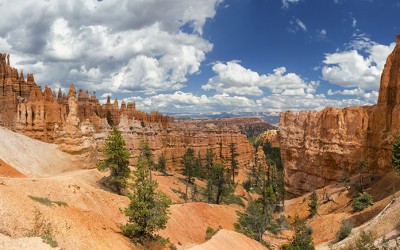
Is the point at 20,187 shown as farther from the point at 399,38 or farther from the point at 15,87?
the point at 399,38

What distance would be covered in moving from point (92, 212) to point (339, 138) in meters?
46.9

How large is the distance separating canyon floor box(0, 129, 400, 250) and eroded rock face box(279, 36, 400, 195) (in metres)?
4.80

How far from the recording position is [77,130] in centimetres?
4638

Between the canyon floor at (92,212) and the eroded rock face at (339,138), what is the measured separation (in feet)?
15.7

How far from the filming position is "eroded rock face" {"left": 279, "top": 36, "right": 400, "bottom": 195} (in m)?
49.6

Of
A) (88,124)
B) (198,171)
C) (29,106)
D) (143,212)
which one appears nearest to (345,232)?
(143,212)

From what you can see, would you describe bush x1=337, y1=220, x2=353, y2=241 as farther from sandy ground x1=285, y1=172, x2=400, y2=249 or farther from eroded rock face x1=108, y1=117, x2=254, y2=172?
eroded rock face x1=108, y1=117, x2=254, y2=172

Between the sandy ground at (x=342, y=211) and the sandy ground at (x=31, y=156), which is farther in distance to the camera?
the sandy ground at (x=31, y=156)

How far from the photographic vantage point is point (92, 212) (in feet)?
84.4

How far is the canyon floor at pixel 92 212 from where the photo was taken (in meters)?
18.8

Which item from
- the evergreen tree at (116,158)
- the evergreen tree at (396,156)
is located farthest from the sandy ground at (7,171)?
the evergreen tree at (396,156)

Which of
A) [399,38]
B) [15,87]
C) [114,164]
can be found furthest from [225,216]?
[15,87]

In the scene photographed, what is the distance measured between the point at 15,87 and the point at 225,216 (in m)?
46.6

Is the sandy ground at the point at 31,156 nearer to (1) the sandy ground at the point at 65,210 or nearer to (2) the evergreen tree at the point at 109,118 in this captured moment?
(1) the sandy ground at the point at 65,210
